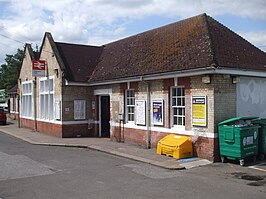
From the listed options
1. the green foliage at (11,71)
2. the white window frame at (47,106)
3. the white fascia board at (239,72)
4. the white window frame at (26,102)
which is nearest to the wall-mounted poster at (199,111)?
the white fascia board at (239,72)

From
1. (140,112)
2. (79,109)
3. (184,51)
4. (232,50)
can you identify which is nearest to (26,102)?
(79,109)

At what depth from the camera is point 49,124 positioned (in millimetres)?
22281

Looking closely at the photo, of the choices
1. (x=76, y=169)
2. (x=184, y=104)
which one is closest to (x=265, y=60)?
(x=184, y=104)

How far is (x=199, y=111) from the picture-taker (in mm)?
12555

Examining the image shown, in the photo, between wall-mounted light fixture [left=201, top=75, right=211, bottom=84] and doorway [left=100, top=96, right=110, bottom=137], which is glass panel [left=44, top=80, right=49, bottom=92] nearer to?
doorway [left=100, top=96, right=110, bottom=137]

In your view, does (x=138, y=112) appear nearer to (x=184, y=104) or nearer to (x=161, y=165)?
(x=184, y=104)

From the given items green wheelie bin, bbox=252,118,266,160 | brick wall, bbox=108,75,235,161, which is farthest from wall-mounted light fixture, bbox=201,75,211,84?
green wheelie bin, bbox=252,118,266,160

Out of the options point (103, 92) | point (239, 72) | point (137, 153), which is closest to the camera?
point (239, 72)

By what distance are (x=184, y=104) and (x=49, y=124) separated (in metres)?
11.5

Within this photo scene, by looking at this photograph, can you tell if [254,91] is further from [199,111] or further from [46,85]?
[46,85]

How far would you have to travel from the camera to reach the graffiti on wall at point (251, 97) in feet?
42.5

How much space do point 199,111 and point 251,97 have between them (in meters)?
2.40

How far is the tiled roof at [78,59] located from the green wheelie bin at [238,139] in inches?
434

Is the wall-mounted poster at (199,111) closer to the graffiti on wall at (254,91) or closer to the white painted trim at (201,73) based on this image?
the white painted trim at (201,73)
